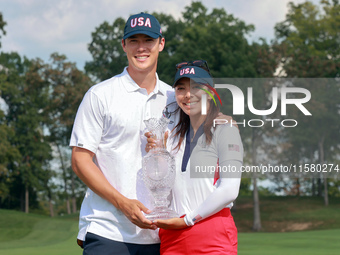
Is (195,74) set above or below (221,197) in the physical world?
above

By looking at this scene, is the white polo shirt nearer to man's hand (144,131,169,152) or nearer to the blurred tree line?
man's hand (144,131,169,152)

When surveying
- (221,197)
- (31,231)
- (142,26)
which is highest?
(142,26)

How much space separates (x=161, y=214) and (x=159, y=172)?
11.7 inches

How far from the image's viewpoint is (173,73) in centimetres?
3191

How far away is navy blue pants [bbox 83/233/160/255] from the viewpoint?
13.3 feet

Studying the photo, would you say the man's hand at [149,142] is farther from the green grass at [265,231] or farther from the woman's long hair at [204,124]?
the green grass at [265,231]

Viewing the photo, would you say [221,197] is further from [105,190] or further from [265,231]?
[265,231]

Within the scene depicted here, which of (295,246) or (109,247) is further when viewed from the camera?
(295,246)

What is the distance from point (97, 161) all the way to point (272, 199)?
3449cm

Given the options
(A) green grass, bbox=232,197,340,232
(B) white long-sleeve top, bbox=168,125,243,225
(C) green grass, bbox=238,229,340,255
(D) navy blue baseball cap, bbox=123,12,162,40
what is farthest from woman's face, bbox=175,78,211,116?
(A) green grass, bbox=232,197,340,232

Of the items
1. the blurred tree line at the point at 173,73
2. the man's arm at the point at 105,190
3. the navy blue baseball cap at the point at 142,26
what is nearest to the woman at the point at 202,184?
the man's arm at the point at 105,190

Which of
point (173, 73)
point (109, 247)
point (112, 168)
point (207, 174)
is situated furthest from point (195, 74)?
point (173, 73)

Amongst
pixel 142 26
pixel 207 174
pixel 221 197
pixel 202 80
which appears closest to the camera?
pixel 221 197

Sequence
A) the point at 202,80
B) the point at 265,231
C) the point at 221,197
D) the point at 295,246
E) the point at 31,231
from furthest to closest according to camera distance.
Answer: the point at 265,231
the point at 31,231
the point at 295,246
the point at 202,80
the point at 221,197
